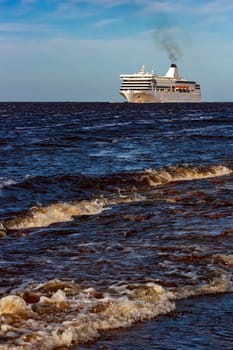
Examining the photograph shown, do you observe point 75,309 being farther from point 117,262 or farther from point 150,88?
point 150,88

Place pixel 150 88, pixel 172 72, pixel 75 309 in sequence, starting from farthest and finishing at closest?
pixel 172 72 → pixel 150 88 → pixel 75 309

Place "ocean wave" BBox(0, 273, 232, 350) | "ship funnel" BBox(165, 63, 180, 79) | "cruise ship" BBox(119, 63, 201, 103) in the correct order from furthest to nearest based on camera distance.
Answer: "ship funnel" BBox(165, 63, 180, 79) < "cruise ship" BBox(119, 63, 201, 103) < "ocean wave" BBox(0, 273, 232, 350)

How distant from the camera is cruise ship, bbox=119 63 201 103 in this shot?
164 m

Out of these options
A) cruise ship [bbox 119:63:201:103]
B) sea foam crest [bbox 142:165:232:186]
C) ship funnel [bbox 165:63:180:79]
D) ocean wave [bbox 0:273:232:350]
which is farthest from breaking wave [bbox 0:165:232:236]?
ship funnel [bbox 165:63:180:79]

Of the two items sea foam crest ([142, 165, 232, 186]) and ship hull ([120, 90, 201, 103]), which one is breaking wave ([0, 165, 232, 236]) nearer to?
sea foam crest ([142, 165, 232, 186])

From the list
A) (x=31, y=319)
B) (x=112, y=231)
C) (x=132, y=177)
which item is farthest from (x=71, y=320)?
(x=132, y=177)

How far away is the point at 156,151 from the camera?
33094mm

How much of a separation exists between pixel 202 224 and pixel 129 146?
2371 cm

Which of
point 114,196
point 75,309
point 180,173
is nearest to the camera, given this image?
point 75,309

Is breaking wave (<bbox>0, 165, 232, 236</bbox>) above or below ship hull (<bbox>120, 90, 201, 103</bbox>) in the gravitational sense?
below

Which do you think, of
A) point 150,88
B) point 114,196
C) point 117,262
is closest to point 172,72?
point 150,88

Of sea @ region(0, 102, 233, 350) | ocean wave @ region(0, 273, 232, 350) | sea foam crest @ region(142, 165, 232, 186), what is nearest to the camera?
ocean wave @ region(0, 273, 232, 350)

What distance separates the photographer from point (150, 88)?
164m

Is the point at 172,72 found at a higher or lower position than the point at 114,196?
higher
